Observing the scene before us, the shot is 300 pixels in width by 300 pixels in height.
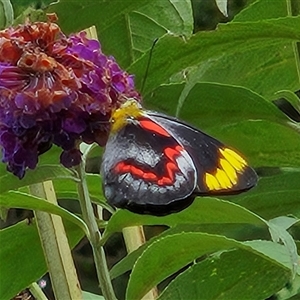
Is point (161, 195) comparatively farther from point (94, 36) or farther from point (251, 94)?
point (94, 36)

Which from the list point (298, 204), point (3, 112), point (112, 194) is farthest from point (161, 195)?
point (298, 204)

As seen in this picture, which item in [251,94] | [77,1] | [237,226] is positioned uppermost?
[77,1]

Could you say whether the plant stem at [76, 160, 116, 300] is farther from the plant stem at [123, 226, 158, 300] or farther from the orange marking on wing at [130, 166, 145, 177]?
the plant stem at [123, 226, 158, 300]

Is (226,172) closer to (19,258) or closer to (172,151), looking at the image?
(172,151)

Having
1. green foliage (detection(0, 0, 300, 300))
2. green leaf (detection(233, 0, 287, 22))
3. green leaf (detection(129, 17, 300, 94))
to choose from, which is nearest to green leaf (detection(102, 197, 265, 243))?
green foliage (detection(0, 0, 300, 300))

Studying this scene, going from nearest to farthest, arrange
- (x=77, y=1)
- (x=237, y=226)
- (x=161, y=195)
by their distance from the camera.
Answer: (x=161, y=195)
(x=77, y=1)
(x=237, y=226)
